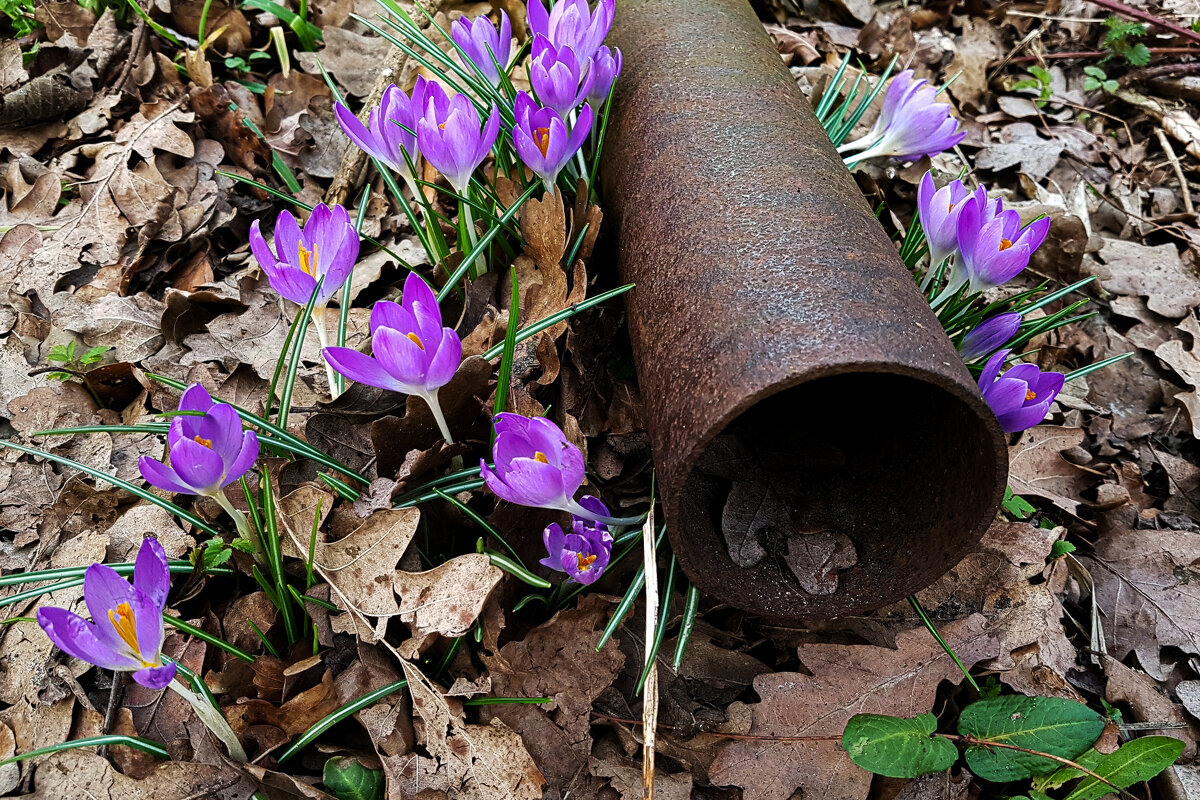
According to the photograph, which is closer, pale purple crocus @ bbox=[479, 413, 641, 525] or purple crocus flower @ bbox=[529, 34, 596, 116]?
pale purple crocus @ bbox=[479, 413, 641, 525]

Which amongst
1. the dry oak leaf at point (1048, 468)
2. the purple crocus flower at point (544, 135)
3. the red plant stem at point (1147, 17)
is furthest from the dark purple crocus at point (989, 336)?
the red plant stem at point (1147, 17)

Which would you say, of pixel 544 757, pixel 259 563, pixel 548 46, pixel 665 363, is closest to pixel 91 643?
pixel 259 563

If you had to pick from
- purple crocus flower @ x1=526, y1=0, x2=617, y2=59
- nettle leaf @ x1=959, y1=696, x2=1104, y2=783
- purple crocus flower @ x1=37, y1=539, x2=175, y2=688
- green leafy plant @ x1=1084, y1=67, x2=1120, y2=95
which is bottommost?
nettle leaf @ x1=959, y1=696, x2=1104, y2=783

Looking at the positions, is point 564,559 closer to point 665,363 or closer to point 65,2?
point 665,363

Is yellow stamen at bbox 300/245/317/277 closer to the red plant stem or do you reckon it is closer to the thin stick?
the thin stick

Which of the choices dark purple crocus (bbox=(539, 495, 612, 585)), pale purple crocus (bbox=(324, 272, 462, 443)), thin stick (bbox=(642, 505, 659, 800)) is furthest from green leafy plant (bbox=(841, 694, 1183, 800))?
pale purple crocus (bbox=(324, 272, 462, 443))

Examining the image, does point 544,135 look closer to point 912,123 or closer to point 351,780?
point 912,123

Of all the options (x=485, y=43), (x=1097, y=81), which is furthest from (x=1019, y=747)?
(x=1097, y=81)
